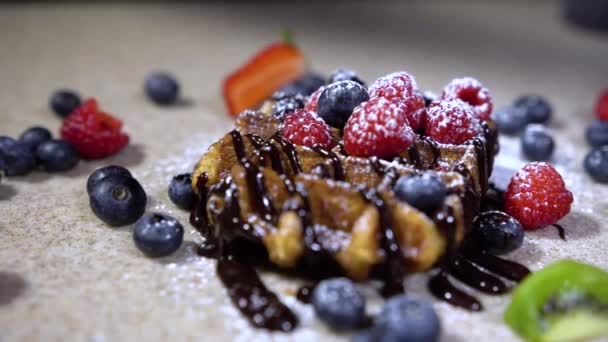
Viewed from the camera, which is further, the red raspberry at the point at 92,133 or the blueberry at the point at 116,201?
the red raspberry at the point at 92,133

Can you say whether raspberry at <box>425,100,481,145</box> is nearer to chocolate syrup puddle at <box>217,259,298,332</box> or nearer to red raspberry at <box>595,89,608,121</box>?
chocolate syrup puddle at <box>217,259,298,332</box>

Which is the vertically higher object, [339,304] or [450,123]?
[450,123]

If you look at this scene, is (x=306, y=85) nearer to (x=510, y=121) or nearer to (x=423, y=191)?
(x=510, y=121)

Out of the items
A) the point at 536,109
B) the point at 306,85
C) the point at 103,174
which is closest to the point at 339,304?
the point at 103,174

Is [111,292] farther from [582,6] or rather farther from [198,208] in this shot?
[582,6]

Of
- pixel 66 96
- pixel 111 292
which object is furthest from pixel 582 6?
pixel 111 292

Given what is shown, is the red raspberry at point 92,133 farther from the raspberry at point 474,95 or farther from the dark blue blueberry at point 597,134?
the dark blue blueberry at point 597,134

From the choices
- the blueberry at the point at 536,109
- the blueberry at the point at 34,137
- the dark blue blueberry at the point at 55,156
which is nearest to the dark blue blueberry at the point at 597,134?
the blueberry at the point at 536,109
